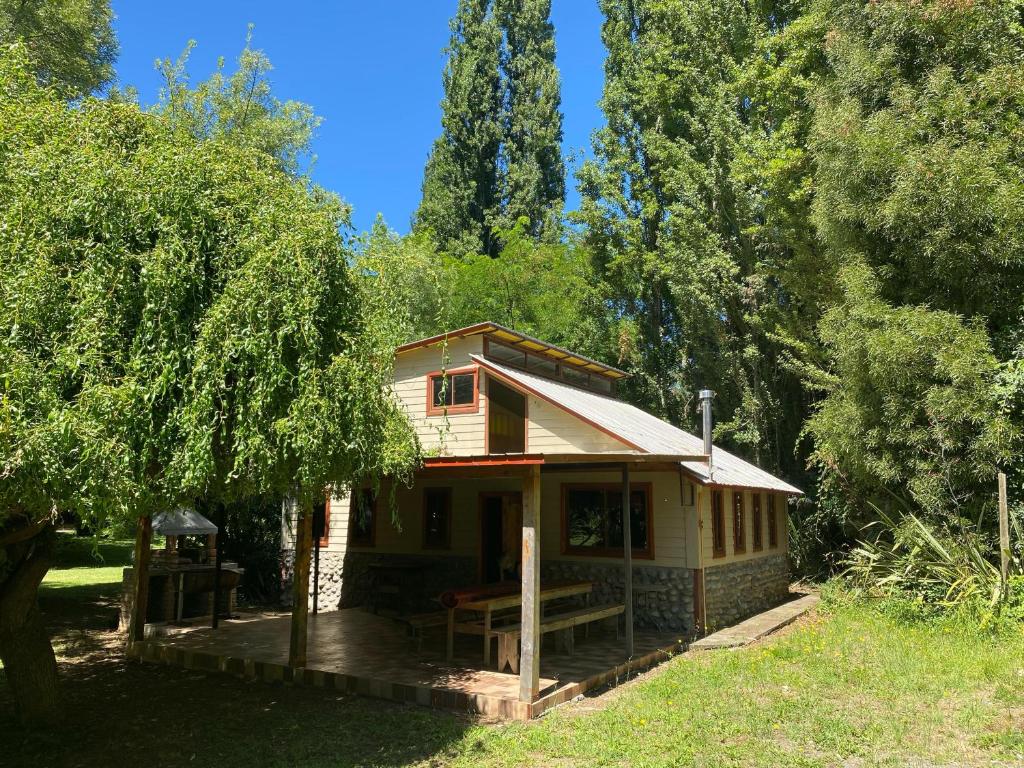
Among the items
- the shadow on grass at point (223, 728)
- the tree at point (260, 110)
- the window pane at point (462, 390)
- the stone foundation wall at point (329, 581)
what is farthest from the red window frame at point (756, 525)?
the tree at point (260, 110)

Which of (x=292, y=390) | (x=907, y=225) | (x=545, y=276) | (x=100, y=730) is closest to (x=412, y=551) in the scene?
(x=100, y=730)

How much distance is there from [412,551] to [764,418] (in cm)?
1161

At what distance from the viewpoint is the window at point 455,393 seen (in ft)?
42.9

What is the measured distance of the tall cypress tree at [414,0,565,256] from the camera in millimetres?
32969

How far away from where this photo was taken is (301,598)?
8.78 m

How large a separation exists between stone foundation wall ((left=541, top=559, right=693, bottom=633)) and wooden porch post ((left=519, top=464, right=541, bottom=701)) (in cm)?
476

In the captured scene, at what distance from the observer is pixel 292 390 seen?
19.3 ft

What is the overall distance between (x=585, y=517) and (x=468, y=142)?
25.5 metres

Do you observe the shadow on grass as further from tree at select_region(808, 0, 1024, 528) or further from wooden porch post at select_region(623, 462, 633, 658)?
tree at select_region(808, 0, 1024, 528)

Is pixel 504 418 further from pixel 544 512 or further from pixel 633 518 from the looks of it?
pixel 633 518

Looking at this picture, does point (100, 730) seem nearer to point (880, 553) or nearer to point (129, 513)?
point (129, 513)

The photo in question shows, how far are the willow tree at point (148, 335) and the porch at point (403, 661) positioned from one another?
8.88 ft

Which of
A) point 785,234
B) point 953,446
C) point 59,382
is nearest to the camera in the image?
point 59,382

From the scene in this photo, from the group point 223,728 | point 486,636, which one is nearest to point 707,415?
point 486,636
